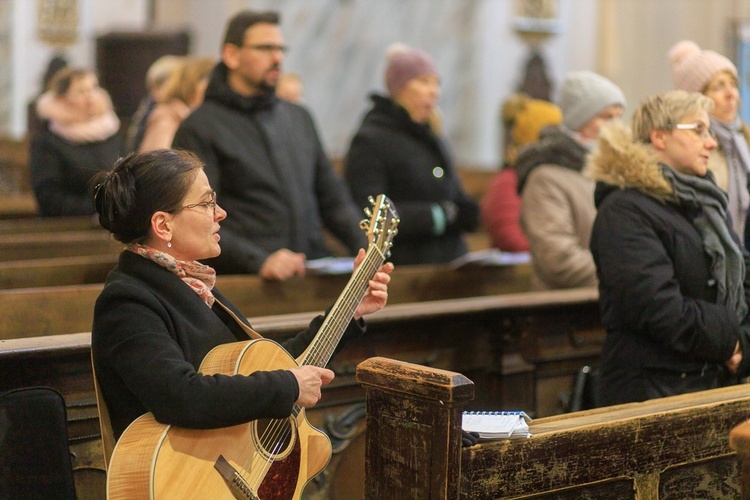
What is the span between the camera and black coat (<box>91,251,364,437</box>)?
2.01 meters

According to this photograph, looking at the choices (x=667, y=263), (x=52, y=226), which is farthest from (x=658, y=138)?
(x=52, y=226)

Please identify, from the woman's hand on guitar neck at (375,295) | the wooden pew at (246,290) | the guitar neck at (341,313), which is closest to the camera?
the guitar neck at (341,313)

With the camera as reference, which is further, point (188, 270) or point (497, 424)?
point (497, 424)

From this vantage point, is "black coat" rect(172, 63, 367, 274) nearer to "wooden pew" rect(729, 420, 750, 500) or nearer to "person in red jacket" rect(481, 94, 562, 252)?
"person in red jacket" rect(481, 94, 562, 252)

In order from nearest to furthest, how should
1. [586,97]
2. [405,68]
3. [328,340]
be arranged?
[328,340], [586,97], [405,68]

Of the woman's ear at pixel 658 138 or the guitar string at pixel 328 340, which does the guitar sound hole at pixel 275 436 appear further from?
the woman's ear at pixel 658 138

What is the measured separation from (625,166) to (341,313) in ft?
3.56

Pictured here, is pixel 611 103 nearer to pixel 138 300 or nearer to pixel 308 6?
pixel 138 300

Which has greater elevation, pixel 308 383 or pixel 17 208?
pixel 308 383

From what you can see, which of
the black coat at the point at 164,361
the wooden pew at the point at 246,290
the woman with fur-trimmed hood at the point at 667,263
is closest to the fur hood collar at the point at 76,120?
the wooden pew at the point at 246,290

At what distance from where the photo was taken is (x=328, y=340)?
96.9 inches

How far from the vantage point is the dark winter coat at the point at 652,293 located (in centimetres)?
291

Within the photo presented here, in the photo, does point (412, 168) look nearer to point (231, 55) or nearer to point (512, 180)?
point (512, 180)

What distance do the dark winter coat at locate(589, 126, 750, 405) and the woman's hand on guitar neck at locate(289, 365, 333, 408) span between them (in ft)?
3.71
